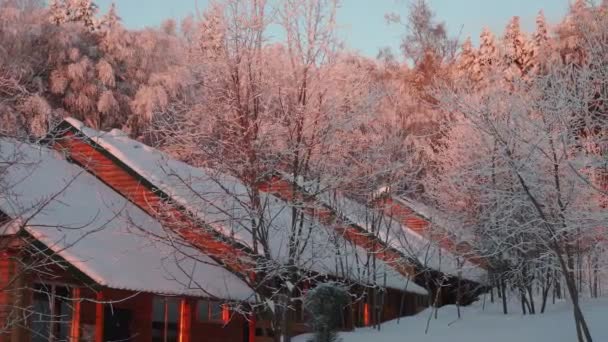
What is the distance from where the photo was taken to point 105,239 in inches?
534

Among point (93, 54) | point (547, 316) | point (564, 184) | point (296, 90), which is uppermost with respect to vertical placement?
point (93, 54)

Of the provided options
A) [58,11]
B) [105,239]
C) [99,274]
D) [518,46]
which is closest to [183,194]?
[105,239]

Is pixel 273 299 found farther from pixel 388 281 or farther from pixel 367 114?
pixel 388 281

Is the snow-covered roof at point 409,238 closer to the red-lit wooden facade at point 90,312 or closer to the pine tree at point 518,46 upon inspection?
the red-lit wooden facade at point 90,312

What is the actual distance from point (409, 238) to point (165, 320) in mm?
10870

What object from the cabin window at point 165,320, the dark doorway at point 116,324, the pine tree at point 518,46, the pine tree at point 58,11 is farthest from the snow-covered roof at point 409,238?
the pine tree at point 58,11

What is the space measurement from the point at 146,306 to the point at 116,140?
→ 194 inches

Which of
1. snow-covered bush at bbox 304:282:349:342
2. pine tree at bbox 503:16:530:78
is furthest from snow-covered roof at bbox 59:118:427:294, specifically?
pine tree at bbox 503:16:530:78

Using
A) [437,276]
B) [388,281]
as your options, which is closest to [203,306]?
[388,281]

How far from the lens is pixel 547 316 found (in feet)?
60.2

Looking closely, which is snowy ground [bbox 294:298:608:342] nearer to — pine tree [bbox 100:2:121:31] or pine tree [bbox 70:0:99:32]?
pine tree [bbox 100:2:121:31]

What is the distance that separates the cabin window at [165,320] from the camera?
50.7ft

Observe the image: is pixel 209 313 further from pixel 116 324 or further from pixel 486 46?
pixel 486 46

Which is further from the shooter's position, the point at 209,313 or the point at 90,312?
the point at 209,313
